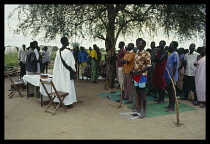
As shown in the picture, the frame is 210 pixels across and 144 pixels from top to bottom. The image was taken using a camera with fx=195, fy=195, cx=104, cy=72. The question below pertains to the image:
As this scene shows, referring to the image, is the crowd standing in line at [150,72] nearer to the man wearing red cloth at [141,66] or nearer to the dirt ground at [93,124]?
the man wearing red cloth at [141,66]

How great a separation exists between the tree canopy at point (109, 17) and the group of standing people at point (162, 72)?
3.33 feet

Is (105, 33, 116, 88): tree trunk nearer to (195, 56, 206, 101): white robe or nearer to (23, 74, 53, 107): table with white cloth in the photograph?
(23, 74, 53, 107): table with white cloth

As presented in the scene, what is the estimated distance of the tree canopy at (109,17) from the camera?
709 centimetres

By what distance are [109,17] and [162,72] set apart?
3327mm

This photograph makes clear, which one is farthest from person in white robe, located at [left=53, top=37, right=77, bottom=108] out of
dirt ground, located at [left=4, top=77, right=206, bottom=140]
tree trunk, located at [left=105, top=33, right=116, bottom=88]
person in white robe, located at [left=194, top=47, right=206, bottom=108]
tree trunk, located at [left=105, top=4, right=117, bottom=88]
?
person in white robe, located at [left=194, top=47, right=206, bottom=108]

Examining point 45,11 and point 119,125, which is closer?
point 119,125

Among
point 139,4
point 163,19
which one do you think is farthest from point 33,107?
point 163,19

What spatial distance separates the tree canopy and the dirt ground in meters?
3.31

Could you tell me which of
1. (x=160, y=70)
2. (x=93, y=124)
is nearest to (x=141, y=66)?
(x=160, y=70)

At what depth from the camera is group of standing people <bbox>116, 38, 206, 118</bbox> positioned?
512cm

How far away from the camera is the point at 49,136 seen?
405 cm

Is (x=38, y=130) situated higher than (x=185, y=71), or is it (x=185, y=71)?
(x=185, y=71)
